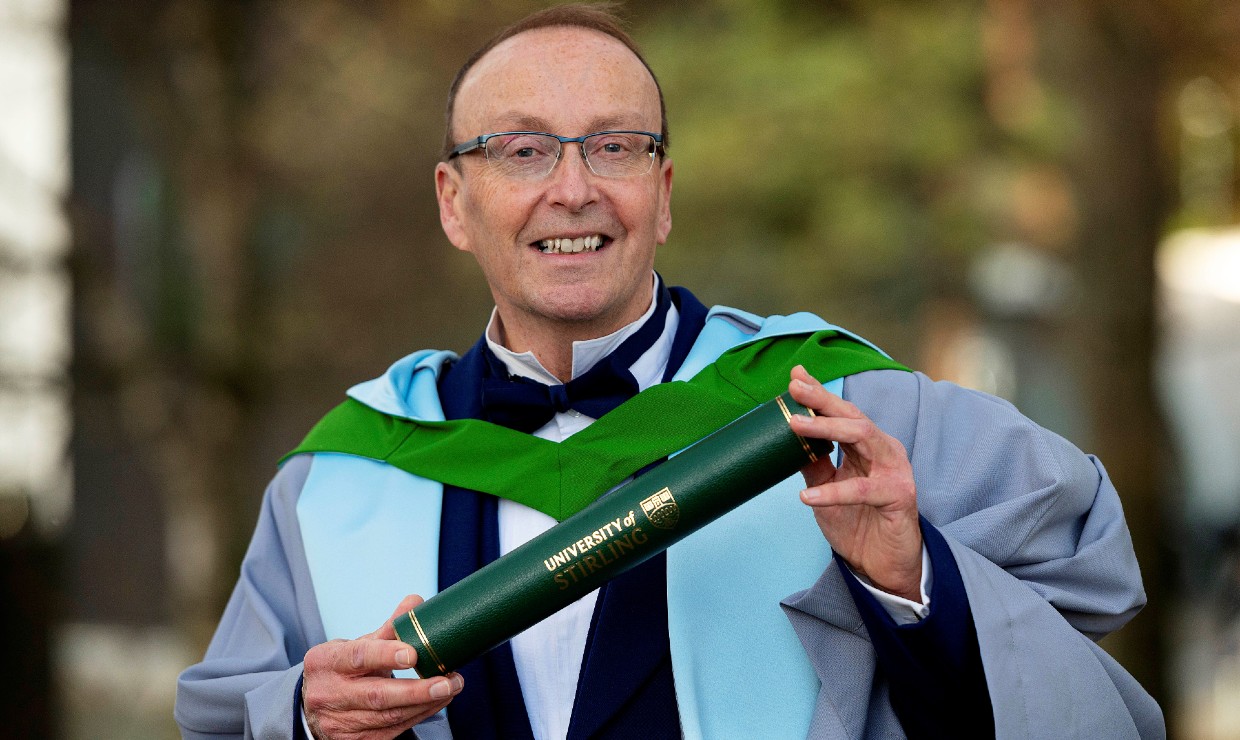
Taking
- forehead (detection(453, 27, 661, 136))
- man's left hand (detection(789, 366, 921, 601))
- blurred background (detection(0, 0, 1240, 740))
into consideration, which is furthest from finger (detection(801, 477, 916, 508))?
blurred background (detection(0, 0, 1240, 740))

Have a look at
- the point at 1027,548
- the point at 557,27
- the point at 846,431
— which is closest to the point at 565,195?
the point at 557,27

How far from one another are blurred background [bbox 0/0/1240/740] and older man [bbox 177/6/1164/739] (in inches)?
177

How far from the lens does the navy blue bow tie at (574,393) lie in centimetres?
340

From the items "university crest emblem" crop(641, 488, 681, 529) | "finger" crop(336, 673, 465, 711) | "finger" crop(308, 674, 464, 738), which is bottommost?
"finger" crop(308, 674, 464, 738)

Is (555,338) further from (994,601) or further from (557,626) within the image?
(994,601)

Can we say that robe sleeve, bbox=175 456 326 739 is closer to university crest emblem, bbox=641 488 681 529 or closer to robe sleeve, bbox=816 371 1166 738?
university crest emblem, bbox=641 488 681 529

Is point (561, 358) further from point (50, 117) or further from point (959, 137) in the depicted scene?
point (959, 137)

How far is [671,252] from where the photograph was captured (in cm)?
1167

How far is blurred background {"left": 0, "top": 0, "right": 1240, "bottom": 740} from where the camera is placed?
7.68m

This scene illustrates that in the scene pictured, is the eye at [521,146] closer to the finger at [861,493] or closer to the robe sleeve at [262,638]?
the robe sleeve at [262,638]

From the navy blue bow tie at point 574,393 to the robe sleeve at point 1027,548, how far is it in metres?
0.54

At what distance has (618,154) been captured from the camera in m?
3.33

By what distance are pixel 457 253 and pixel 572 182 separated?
783cm

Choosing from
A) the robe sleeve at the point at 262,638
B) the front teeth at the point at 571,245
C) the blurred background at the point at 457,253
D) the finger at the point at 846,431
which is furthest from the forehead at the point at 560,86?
the blurred background at the point at 457,253
